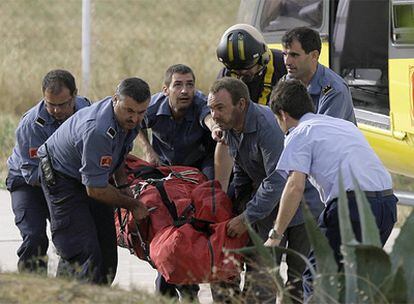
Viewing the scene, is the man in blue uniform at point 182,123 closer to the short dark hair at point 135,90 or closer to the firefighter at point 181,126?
the firefighter at point 181,126

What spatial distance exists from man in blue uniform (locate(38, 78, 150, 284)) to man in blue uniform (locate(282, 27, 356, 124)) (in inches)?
41.3

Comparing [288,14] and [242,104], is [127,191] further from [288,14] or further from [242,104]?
[288,14]

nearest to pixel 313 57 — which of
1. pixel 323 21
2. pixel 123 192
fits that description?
pixel 123 192

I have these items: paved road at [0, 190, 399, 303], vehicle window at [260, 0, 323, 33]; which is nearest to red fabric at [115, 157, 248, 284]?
paved road at [0, 190, 399, 303]

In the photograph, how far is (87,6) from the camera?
13.6 m

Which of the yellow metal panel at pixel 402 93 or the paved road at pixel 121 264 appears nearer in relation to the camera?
the paved road at pixel 121 264

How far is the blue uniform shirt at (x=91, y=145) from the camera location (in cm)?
655

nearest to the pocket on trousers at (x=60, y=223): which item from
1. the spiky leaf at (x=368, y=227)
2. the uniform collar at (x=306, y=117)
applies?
the uniform collar at (x=306, y=117)

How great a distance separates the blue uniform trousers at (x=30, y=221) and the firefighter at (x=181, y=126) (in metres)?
0.76

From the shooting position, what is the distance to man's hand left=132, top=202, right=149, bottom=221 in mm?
6660

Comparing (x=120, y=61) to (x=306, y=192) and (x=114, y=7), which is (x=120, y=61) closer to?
(x=114, y=7)

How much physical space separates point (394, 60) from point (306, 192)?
260cm

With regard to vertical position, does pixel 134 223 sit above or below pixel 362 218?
below

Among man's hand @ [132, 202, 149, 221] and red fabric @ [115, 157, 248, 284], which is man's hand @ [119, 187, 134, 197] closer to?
red fabric @ [115, 157, 248, 284]
